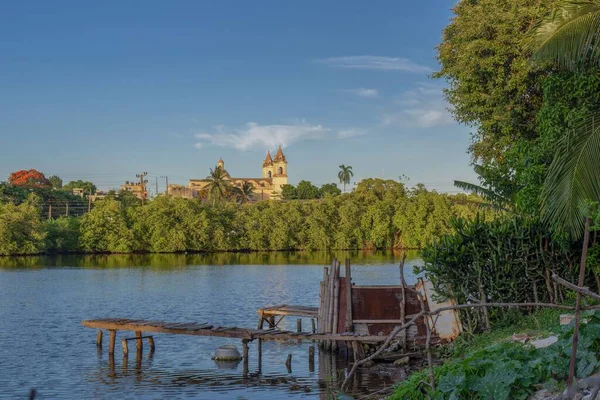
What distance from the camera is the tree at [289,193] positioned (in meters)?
137

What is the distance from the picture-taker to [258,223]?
8769 centimetres

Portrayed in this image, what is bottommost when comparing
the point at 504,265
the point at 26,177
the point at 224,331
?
the point at 224,331

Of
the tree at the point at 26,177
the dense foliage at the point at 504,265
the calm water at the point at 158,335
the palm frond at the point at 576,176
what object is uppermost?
the tree at the point at 26,177

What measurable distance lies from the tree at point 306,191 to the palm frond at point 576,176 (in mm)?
120808

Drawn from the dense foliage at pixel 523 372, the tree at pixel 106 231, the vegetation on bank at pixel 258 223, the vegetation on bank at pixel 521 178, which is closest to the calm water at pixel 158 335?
the vegetation on bank at pixel 521 178

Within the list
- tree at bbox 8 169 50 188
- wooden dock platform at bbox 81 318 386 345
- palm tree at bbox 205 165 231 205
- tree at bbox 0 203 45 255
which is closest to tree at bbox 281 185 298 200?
palm tree at bbox 205 165 231 205

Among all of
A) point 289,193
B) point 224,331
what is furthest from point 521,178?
point 289,193

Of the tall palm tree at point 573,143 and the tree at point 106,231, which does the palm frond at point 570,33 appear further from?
the tree at point 106,231

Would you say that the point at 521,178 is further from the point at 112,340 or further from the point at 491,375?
the point at 112,340

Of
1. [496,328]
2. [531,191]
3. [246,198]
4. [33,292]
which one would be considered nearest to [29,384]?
[496,328]

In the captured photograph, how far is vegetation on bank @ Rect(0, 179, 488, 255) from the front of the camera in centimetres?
8106

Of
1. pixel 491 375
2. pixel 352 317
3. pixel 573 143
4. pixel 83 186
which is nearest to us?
pixel 491 375

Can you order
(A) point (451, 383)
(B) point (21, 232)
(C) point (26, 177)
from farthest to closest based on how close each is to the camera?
1. (C) point (26, 177)
2. (B) point (21, 232)
3. (A) point (451, 383)

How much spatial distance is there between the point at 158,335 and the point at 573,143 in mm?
15985
